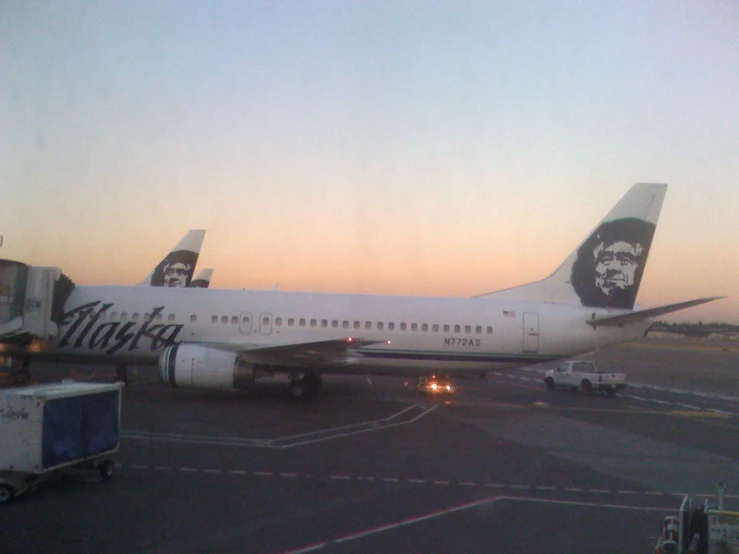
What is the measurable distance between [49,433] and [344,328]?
13448 millimetres

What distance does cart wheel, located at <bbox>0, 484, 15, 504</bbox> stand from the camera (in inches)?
357

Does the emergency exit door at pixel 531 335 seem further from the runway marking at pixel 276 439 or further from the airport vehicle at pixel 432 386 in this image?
the runway marking at pixel 276 439

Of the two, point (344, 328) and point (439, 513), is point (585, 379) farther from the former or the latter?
point (439, 513)

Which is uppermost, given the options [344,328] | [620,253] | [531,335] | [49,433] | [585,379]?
[620,253]

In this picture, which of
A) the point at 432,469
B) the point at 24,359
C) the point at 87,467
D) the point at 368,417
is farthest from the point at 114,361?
the point at 432,469

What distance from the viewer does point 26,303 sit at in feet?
68.7

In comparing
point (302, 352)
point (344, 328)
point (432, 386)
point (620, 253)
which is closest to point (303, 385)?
point (302, 352)

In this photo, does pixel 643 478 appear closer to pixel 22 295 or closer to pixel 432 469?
pixel 432 469

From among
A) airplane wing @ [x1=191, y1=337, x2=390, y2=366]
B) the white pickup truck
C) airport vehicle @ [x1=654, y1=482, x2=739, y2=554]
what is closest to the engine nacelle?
airplane wing @ [x1=191, y1=337, x2=390, y2=366]

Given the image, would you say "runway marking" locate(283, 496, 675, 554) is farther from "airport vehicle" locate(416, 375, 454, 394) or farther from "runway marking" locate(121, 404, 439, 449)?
"airport vehicle" locate(416, 375, 454, 394)

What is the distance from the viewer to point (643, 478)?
12406mm

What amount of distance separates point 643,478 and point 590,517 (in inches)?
136

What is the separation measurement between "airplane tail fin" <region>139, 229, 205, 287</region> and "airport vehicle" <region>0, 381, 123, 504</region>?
2546 centimetres

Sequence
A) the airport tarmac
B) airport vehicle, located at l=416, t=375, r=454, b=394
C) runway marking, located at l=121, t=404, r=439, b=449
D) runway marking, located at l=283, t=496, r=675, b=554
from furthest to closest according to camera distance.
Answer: airport vehicle, located at l=416, t=375, r=454, b=394 < runway marking, located at l=121, t=404, r=439, b=449 < the airport tarmac < runway marking, located at l=283, t=496, r=675, b=554
